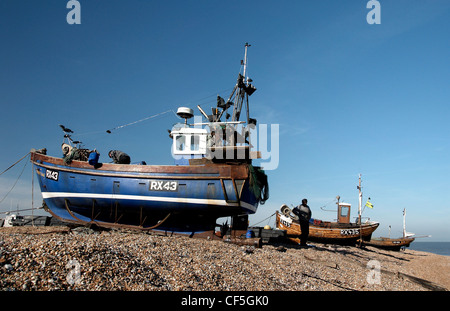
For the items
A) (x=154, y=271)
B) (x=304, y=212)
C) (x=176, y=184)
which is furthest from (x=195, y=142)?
(x=154, y=271)

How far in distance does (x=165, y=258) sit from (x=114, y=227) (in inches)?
321

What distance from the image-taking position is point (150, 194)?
45.0ft

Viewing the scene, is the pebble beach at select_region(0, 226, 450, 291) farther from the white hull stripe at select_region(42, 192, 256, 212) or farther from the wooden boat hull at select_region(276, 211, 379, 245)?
the wooden boat hull at select_region(276, 211, 379, 245)

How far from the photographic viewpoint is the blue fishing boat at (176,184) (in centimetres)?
1304

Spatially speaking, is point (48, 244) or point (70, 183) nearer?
point (48, 244)

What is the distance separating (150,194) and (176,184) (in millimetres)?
1495

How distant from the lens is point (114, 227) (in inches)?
549

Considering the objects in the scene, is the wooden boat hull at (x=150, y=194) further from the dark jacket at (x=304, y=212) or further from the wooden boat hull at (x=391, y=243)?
the wooden boat hull at (x=391, y=243)

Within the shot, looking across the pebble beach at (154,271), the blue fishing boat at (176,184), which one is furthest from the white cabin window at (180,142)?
the pebble beach at (154,271)

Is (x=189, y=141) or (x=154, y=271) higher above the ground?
(x=189, y=141)

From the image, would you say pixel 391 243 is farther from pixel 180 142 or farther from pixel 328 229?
pixel 180 142

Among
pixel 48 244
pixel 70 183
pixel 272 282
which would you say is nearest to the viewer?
pixel 48 244
